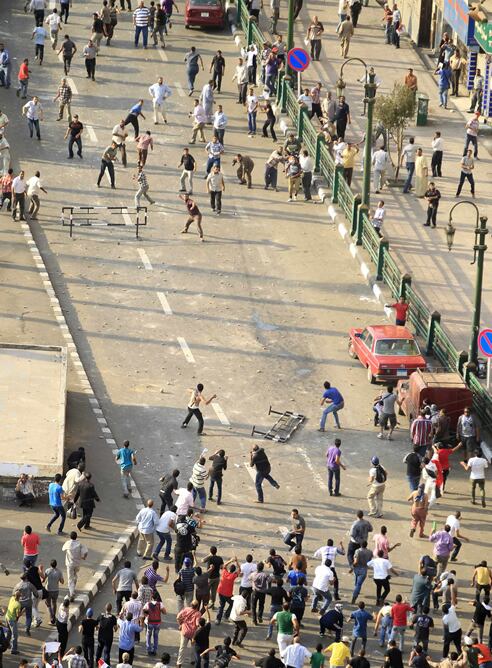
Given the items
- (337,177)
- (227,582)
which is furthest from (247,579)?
(337,177)

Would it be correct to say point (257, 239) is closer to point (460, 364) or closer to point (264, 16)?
point (460, 364)

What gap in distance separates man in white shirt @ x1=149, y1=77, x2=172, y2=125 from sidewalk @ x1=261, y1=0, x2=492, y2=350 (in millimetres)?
5561

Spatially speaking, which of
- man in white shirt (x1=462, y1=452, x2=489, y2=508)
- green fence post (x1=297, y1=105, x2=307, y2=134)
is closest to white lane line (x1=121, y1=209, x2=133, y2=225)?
green fence post (x1=297, y1=105, x2=307, y2=134)

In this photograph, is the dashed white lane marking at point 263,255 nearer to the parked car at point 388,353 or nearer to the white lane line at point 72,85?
the parked car at point 388,353

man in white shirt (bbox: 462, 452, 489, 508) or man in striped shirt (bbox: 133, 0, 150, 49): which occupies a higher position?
man in striped shirt (bbox: 133, 0, 150, 49)

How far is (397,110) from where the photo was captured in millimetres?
59250

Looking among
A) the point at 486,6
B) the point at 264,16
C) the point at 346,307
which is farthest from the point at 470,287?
the point at 264,16

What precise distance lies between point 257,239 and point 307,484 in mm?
13132

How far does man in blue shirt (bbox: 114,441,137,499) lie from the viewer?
1656 inches

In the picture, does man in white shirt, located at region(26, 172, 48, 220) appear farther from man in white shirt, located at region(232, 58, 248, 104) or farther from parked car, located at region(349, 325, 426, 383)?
parked car, located at region(349, 325, 426, 383)

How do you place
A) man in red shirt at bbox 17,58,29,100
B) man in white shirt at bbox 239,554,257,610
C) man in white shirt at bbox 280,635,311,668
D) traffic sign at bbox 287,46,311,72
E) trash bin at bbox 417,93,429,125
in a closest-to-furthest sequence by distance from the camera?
1. man in white shirt at bbox 280,635,311,668
2. man in white shirt at bbox 239,554,257,610
3. traffic sign at bbox 287,46,311,72
4. man in red shirt at bbox 17,58,29,100
5. trash bin at bbox 417,93,429,125

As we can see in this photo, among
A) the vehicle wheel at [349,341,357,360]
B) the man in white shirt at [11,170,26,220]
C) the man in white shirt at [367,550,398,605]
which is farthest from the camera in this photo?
the man in white shirt at [11,170,26,220]

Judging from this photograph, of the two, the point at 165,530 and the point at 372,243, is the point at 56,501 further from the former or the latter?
the point at 372,243

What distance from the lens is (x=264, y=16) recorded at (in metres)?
70.8
